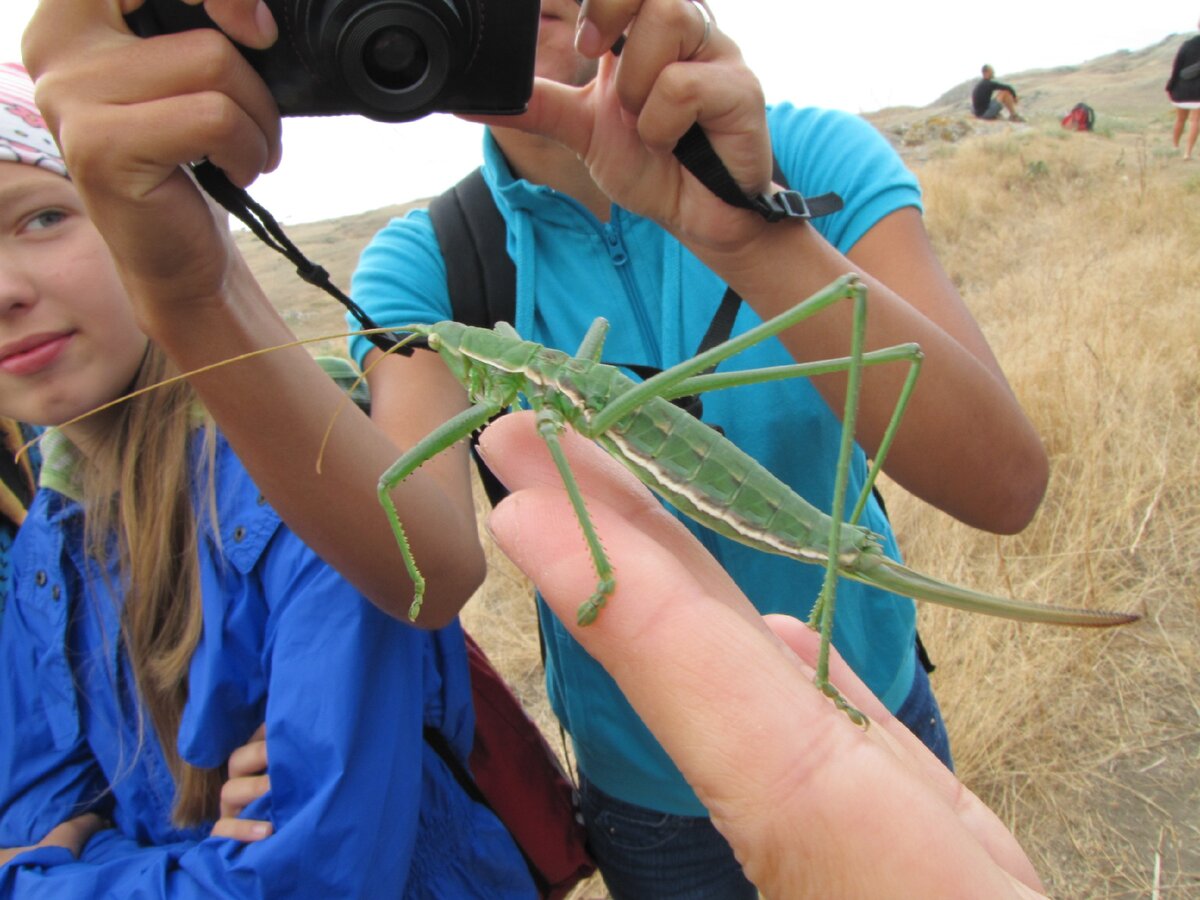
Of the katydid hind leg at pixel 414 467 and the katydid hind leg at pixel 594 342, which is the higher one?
the katydid hind leg at pixel 594 342

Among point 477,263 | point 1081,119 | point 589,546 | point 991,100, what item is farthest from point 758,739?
point 991,100

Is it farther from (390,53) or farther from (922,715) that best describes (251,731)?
(922,715)

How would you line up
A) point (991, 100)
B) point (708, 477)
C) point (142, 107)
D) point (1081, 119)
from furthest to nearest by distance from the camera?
point (991, 100)
point (1081, 119)
point (708, 477)
point (142, 107)

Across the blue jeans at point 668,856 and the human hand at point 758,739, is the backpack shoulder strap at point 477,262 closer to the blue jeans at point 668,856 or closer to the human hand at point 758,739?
the human hand at point 758,739

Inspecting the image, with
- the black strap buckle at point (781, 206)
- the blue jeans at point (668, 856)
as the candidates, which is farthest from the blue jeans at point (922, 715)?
the black strap buckle at point (781, 206)

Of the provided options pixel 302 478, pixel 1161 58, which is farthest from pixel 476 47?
pixel 1161 58

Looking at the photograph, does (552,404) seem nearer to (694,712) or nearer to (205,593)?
(694,712)
